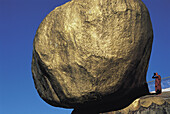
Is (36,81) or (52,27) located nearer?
(52,27)

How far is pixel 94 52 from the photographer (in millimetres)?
3186

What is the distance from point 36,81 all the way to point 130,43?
1867 millimetres

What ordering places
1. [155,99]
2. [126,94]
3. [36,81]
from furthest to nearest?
[36,81]
[155,99]
[126,94]

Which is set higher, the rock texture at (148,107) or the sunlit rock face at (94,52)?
the sunlit rock face at (94,52)

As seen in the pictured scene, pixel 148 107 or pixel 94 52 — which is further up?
pixel 94 52

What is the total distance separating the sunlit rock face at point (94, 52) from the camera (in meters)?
3.21

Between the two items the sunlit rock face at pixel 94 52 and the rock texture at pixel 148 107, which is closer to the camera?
the sunlit rock face at pixel 94 52

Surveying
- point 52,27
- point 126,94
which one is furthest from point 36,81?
point 126,94

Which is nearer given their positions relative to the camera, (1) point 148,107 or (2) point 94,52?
(2) point 94,52

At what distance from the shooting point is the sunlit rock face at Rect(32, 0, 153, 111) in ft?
10.5

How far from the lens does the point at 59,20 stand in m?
3.57

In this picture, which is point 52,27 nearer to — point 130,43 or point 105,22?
point 105,22

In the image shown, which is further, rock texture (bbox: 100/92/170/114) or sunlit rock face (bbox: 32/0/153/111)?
rock texture (bbox: 100/92/170/114)

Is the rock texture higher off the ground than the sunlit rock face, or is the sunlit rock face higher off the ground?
the sunlit rock face
